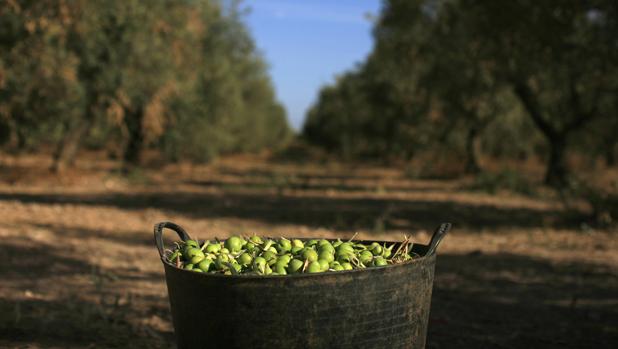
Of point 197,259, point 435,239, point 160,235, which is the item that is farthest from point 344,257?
point 160,235

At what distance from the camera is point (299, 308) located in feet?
8.48

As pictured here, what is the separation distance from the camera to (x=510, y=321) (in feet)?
18.4

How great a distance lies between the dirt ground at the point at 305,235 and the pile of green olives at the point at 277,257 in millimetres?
1945

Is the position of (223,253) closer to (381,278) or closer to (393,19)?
A: (381,278)

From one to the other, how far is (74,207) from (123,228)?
272cm

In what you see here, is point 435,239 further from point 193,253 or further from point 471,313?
point 471,313

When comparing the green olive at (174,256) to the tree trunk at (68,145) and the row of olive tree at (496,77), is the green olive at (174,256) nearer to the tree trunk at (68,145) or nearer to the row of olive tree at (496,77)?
the row of olive tree at (496,77)

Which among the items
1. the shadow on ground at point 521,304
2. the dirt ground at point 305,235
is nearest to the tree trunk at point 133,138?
the dirt ground at point 305,235

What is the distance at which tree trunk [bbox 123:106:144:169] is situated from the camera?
23359 mm

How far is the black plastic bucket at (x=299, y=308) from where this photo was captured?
2580mm

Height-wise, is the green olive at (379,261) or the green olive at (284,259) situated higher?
the green olive at (379,261)

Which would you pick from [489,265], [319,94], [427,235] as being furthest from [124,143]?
[319,94]

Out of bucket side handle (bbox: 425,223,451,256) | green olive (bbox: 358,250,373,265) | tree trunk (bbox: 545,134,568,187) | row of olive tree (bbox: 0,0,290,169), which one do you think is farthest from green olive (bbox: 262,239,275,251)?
tree trunk (bbox: 545,134,568,187)

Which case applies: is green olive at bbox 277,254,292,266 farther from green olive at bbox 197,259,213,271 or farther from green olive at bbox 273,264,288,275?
green olive at bbox 197,259,213,271
